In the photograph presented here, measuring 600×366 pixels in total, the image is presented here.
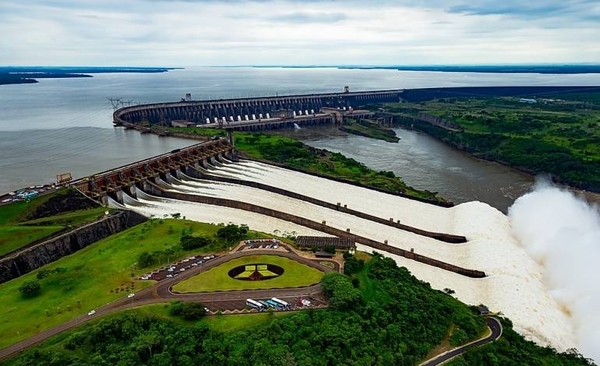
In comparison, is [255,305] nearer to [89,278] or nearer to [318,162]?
[89,278]

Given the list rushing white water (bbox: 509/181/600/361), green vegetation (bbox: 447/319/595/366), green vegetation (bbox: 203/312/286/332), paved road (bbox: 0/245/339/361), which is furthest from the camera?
rushing white water (bbox: 509/181/600/361)

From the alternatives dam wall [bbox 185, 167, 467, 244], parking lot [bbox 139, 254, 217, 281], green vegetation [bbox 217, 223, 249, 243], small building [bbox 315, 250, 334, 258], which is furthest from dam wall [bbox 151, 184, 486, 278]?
parking lot [bbox 139, 254, 217, 281]

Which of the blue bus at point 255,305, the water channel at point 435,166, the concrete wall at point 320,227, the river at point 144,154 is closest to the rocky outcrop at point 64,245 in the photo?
the concrete wall at point 320,227

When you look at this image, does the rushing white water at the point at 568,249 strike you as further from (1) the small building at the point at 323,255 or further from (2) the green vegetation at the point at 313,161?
(1) the small building at the point at 323,255

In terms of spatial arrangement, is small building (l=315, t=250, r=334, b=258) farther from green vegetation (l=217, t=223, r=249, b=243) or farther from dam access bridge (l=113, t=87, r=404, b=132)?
dam access bridge (l=113, t=87, r=404, b=132)

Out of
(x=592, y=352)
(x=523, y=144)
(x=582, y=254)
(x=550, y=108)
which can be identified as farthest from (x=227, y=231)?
(x=550, y=108)

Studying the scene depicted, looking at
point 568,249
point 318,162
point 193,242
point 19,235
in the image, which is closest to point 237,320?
point 193,242
